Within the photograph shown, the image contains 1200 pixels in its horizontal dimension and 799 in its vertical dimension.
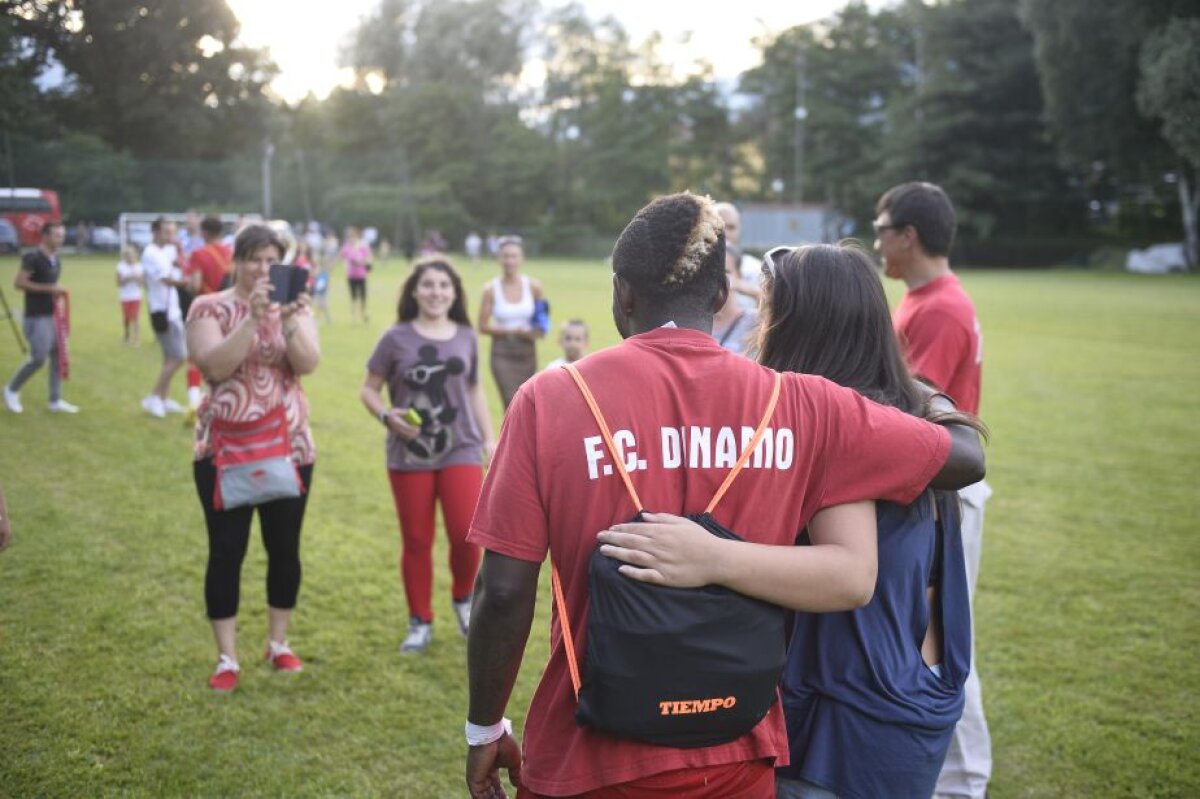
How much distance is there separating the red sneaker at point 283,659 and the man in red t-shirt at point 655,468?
3.15 m

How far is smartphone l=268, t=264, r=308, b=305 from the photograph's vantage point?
4199 millimetres

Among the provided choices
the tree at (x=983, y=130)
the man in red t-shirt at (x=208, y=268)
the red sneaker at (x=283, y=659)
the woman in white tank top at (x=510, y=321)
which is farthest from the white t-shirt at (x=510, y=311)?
the tree at (x=983, y=130)

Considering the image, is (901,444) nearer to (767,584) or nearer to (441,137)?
(767,584)

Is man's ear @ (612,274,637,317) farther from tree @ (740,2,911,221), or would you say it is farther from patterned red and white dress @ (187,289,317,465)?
tree @ (740,2,911,221)

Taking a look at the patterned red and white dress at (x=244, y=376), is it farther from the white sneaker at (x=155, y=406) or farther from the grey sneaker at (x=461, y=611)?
the white sneaker at (x=155, y=406)

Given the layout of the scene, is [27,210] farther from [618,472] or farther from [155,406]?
[618,472]

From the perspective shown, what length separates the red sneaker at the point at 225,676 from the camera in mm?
4645

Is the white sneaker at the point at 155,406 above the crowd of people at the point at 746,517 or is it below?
below

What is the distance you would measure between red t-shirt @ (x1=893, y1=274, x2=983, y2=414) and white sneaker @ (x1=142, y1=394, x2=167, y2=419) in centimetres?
948

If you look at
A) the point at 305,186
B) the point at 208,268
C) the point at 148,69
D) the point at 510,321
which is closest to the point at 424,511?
the point at 510,321

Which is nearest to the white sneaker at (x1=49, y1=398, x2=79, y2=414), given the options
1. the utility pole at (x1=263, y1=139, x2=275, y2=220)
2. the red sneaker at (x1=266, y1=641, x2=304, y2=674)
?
the red sneaker at (x1=266, y1=641, x2=304, y2=674)

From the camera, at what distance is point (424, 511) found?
17.1 ft

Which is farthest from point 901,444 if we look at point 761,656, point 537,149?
point 537,149

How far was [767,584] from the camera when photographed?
1.89 meters
